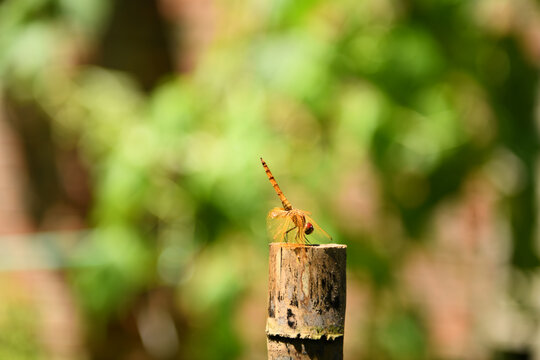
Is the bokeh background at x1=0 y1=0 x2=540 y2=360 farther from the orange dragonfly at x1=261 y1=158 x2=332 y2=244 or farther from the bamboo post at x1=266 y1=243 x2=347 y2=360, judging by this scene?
the bamboo post at x1=266 y1=243 x2=347 y2=360

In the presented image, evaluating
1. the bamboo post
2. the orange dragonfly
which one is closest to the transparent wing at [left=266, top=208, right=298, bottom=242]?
the orange dragonfly

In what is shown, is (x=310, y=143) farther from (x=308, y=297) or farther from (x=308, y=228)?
(x=308, y=297)

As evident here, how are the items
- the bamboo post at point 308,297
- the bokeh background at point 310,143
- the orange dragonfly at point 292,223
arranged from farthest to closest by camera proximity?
the bokeh background at point 310,143, the orange dragonfly at point 292,223, the bamboo post at point 308,297

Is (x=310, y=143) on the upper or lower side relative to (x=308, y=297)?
upper

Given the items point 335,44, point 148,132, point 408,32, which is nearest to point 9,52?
point 148,132

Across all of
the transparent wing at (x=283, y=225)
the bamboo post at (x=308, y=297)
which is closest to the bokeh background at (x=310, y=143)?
the transparent wing at (x=283, y=225)

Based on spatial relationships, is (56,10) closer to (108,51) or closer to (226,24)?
(226,24)

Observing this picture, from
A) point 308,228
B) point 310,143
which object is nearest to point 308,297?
point 308,228

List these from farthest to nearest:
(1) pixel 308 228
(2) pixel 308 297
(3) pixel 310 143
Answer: (3) pixel 310 143, (1) pixel 308 228, (2) pixel 308 297

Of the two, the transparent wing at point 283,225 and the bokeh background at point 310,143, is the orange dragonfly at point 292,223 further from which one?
the bokeh background at point 310,143
